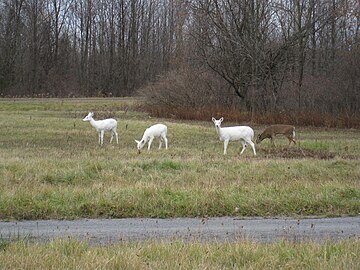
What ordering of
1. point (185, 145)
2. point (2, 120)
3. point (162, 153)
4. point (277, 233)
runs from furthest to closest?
point (2, 120) → point (185, 145) → point (162, 153) → point (277, 233)

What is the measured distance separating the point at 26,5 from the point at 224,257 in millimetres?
65707

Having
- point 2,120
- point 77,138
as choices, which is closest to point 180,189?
point 77,138

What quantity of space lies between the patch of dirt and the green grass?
39.6ft

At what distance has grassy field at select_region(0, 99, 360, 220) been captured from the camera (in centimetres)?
1129

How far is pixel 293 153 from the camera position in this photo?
67.4 feet

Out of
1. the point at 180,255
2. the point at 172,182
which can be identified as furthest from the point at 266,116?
the point at 180,255

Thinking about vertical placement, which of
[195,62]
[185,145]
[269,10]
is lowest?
[185,145]

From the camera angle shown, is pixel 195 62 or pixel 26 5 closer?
pixel 195 62

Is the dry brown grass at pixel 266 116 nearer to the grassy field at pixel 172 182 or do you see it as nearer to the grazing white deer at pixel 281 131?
the grazing white deer at pixel 281 131

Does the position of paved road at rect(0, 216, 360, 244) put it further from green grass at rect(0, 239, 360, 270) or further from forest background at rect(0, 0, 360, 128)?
forest background at rect(0, 0, 360, 128)

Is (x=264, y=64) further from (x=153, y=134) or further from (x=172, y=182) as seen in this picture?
(x=172, y=182)

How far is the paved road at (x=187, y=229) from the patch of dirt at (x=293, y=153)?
9.25 meters

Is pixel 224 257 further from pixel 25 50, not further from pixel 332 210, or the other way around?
pixel 25 50

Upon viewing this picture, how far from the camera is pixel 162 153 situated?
2017 centimetres
